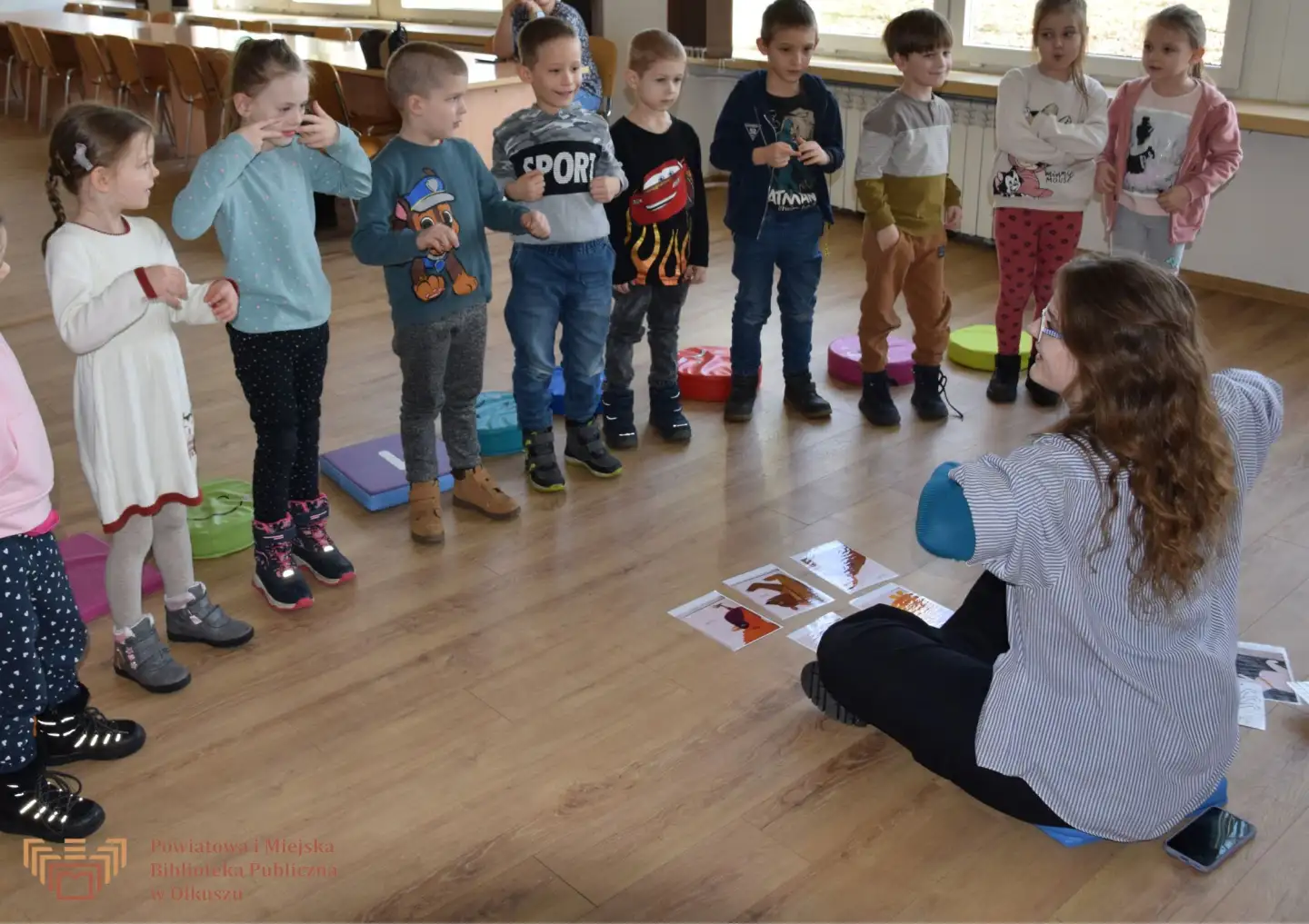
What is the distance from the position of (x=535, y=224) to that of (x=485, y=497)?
742 millimetres

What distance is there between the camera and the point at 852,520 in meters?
3.27

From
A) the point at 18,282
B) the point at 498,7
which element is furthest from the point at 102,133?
the point at 498,7

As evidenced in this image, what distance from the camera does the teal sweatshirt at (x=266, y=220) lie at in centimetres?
248

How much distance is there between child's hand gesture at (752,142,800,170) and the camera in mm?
3432

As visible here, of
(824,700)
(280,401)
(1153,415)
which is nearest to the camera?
(1153,415)

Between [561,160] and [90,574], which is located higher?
[561,160]

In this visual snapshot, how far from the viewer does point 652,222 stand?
135 inches

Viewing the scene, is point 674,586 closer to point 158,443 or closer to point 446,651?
point 446,651

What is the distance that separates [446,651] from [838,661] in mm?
876

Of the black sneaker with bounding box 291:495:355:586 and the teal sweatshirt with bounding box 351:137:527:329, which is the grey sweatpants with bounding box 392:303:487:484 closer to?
the teal sweatshirt with bounding box 351:137:527:329

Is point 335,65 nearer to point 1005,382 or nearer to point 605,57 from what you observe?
point 605,57

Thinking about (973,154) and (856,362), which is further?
(973,154)

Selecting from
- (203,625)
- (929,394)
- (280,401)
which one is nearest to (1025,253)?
(929,394)

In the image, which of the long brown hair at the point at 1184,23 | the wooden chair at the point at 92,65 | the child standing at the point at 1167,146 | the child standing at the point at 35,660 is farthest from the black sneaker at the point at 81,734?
the wooden chair at the point at 92,65
